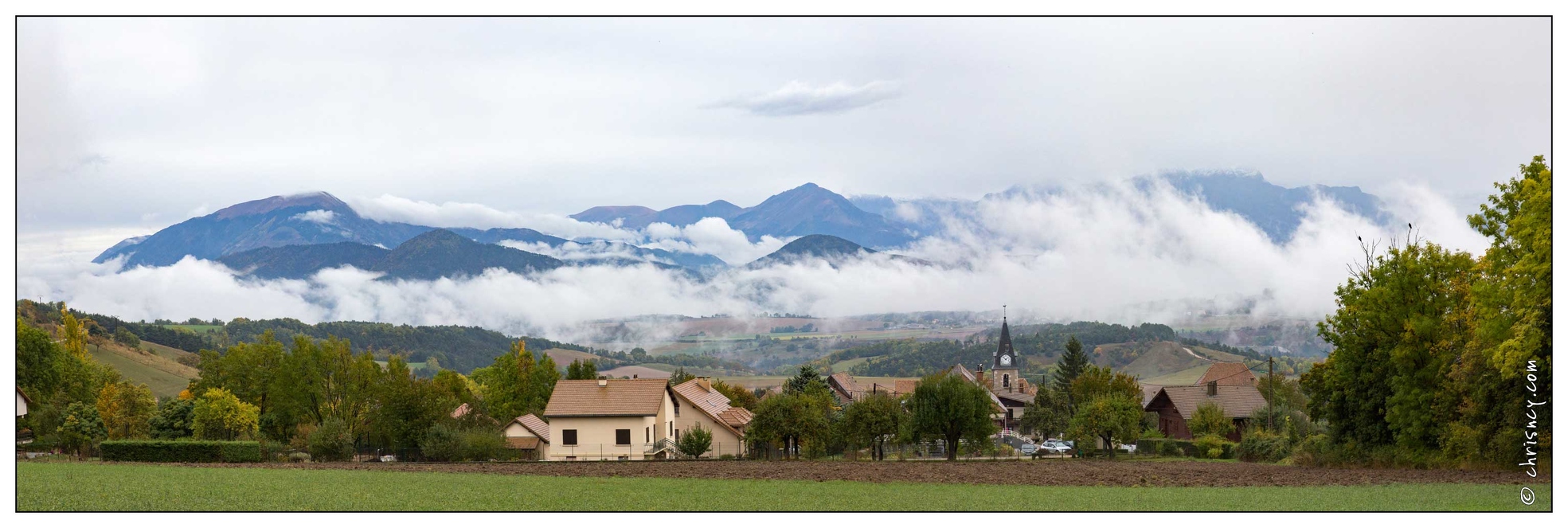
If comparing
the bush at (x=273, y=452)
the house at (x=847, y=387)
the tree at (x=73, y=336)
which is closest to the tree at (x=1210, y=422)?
the house at (x=847, y=387)

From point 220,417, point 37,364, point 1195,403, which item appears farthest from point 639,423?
point 1195,403

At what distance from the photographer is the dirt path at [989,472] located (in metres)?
31.3

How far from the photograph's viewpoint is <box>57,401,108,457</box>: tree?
47125mm

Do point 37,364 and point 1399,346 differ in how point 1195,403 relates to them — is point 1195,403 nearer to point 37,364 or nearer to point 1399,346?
point 1399,346

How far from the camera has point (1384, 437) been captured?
3675 cm

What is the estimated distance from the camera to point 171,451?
38906 millimetres

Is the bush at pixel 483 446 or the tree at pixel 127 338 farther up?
the tree at pixel 127 338

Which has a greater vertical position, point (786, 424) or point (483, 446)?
point (786, 424)

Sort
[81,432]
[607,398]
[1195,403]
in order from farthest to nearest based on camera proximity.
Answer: [1195,403], [607,398], [81,432]

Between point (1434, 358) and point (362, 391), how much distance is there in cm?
4979

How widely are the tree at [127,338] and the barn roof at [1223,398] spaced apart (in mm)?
140369

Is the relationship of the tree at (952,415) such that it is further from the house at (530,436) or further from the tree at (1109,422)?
the house at (530,436)

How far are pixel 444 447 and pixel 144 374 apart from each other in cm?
10721

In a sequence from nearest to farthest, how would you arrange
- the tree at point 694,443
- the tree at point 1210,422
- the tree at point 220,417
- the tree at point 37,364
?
the tree at point 694,443 < the tree at point 220,417 < the tree at point 37,364 < the tree at point 1210,422
